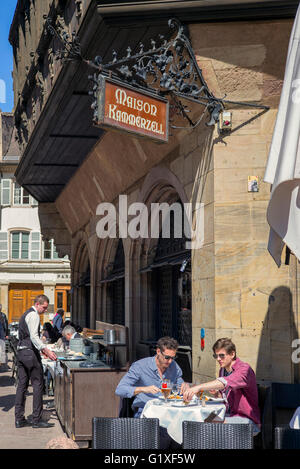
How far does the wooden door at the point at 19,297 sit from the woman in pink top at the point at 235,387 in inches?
1493

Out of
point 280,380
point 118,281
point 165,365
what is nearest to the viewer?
point 165,365

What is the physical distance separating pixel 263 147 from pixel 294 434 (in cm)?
448

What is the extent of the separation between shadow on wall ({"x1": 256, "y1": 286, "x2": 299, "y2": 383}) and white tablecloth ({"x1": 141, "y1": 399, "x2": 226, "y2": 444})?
199cm

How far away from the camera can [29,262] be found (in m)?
43.5

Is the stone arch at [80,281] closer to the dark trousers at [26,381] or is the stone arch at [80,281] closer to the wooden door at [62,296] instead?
the dark trousers at [26,381]

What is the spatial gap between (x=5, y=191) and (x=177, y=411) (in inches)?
1587

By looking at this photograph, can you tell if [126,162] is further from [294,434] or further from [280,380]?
[294,434]

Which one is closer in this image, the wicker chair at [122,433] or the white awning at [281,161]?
the wicker chair at [122,433]

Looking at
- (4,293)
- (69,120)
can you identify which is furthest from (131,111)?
(4,293)

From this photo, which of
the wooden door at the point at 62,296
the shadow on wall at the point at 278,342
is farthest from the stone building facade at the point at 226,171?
the wooden door at the point at 62,296

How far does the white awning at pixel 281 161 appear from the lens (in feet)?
17.0
